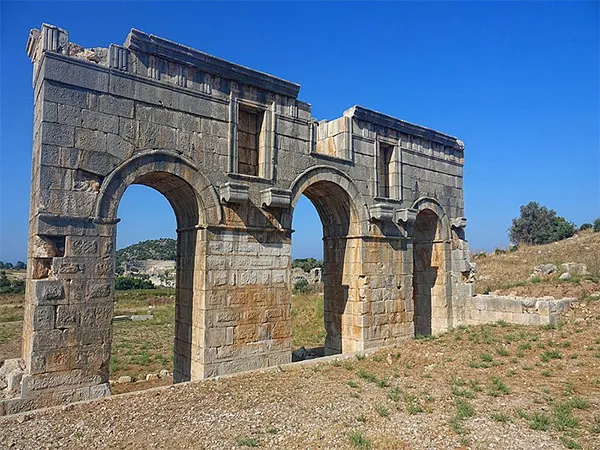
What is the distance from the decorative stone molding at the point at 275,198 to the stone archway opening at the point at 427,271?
5.17 m

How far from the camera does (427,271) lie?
13.0m

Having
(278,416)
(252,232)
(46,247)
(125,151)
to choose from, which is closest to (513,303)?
(252,232)

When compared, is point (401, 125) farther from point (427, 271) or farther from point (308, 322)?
point (308, 322)

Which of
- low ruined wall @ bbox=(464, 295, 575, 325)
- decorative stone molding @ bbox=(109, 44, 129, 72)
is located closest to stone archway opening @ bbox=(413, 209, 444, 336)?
low ruined wall @ bbox=(464, 295, 575, 325)

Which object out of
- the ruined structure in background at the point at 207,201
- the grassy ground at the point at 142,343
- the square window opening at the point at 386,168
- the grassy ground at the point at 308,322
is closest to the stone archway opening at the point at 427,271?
the ruined structure in background at the point at 207,201

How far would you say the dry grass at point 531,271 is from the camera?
13.4 meters

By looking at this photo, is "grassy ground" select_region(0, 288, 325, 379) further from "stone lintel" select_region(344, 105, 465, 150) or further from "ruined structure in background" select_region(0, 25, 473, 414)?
"stone lintel" select_region(344, 105, 465, 150)

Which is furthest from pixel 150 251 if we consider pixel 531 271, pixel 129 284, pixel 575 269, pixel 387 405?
pixel 387 405

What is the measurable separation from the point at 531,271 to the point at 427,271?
952 cm

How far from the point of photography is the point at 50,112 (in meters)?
6.53

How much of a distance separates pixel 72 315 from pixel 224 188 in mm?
3259

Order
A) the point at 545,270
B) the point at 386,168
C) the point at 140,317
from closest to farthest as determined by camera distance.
A: the point at 386,168 → the point at 545,270 → the point at 140,317

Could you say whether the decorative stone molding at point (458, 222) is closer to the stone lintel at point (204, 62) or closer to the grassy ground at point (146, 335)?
the grassy ground at point (146, 335)

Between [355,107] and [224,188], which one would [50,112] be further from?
[355,107]
